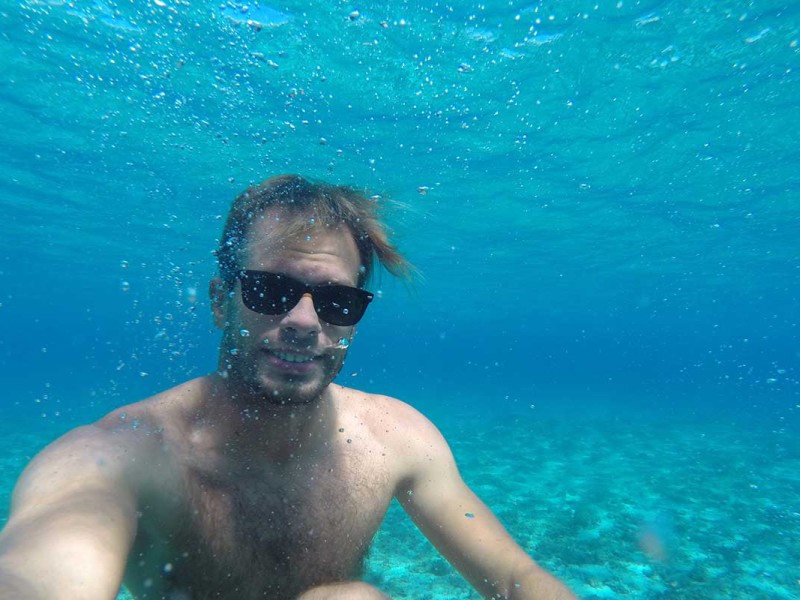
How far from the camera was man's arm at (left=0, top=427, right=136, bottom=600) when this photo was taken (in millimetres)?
1650

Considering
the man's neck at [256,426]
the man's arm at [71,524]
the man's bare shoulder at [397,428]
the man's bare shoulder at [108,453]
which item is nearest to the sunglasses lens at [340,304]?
the man's neck at [256,426]

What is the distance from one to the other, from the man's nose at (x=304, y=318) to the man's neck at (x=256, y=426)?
43 centimetres

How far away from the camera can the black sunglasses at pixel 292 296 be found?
2.90 m

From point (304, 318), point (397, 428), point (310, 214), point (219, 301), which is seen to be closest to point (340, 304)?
point (304, 318)

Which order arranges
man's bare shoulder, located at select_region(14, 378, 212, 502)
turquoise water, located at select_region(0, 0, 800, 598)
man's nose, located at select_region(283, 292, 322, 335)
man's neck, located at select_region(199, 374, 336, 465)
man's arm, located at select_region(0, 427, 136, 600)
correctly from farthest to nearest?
turquoise water, located at select_region(0, 0, 800, 598) < man's nose, located at select_region(283, 292, 322, 335) < man's neck, located at select_region(199, 374, 336, 465) < man's bare shoulder, located at select_region(14, 378, 212, 502) < man's arm, located at select_region(0, 427, 136, 600)

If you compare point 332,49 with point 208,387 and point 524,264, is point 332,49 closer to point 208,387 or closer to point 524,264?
point 208,387

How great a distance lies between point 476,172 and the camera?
762 inches

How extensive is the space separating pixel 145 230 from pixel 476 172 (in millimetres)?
18947

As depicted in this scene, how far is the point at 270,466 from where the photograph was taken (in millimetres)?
2797

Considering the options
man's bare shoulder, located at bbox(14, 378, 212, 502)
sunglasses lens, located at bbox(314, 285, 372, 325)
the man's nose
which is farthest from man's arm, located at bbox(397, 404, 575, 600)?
man's bare shoulder, located at bbox(14, 378, 212, 502)

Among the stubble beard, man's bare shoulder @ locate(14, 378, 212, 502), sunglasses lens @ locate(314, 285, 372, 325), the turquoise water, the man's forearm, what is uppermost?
the turquoise water

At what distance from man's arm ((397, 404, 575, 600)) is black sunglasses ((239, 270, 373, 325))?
34.6 inches

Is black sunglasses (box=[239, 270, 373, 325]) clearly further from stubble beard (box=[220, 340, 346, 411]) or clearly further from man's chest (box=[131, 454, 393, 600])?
man's chest (box=[131, 454, 393, 600])

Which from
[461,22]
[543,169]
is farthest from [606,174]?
[461,22]
